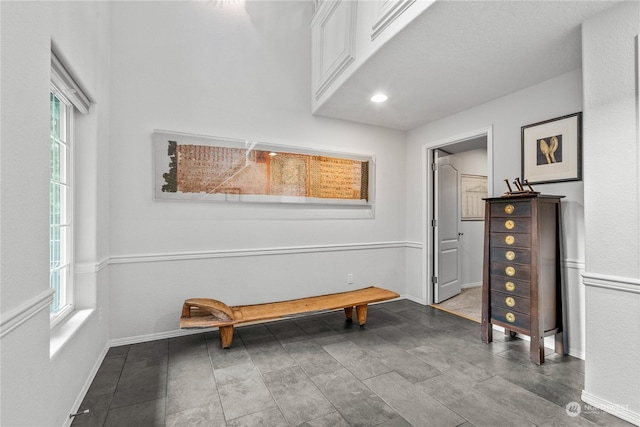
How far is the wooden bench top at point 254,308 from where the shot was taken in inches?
99.7

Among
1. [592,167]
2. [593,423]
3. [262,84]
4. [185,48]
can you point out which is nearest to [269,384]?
[593,423]

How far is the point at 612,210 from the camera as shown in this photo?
179cm

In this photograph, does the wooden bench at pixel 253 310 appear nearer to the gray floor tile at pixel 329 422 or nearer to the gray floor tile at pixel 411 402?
the gray floor tile at pixel 411 402

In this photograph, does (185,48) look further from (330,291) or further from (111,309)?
(330,291)

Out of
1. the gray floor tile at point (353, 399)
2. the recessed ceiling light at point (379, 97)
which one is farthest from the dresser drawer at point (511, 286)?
the recessed ceiling light at point (379, 97)

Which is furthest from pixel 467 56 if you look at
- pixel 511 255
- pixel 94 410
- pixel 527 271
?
pixel 94 410

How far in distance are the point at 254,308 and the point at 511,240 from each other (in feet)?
7.81

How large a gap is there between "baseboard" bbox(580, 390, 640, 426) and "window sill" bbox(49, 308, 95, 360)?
2989mm

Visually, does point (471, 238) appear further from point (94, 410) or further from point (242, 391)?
point (94, 410)

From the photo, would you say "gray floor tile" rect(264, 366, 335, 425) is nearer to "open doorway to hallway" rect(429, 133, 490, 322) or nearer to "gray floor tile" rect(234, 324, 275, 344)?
"gray floor tile" rect(234, 324, 275, 344)

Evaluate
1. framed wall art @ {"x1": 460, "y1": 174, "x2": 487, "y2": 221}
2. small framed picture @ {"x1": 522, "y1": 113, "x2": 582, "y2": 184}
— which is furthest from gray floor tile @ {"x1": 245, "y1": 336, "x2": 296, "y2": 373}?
framed wall art @ {"x1": 460, "y1": 174, "x2": 487, "y2": 221}

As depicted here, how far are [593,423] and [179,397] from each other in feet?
7.99

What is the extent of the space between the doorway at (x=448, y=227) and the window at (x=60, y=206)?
3633mm

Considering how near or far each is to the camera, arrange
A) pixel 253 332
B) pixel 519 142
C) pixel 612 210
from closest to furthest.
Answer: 1. pixel 612 210
2. pixel 519 142
3. pixel 253 332
